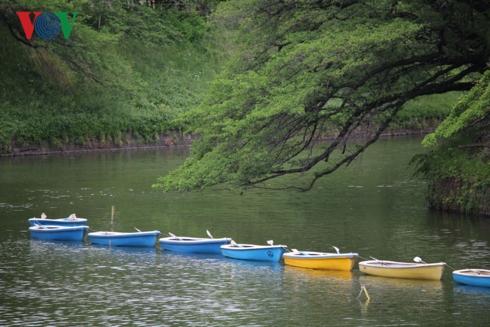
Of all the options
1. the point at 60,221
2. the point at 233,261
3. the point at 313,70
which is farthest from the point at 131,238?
the point at 313,70

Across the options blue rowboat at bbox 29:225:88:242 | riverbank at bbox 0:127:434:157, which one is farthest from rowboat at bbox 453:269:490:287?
riverbank at bbox 0:127:434:157

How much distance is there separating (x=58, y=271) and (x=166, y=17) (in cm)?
5159

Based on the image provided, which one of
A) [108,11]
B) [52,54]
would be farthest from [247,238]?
[108,11]

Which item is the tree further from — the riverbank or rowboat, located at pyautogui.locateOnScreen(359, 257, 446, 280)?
the riverbank

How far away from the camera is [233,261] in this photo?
28484 millimetres

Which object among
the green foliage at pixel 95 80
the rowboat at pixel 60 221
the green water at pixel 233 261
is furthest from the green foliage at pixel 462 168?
the green foliage at pixel 95 80

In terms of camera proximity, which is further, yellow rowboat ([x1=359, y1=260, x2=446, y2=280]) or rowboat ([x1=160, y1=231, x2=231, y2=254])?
rowboat ([x1=160, y1=231, x2=231, y2=254])

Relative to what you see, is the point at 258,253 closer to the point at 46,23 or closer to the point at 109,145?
the point at 46,23

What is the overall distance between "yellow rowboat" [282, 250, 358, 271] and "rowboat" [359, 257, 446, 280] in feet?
1.67

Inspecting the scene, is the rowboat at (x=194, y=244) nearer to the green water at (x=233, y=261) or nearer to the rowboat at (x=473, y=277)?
the green water at (x=233, y=261)

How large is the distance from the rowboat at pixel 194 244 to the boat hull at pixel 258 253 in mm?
623

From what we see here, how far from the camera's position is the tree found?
3039cm

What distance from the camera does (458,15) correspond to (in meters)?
31.3

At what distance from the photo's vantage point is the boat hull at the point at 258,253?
91.5 feet
